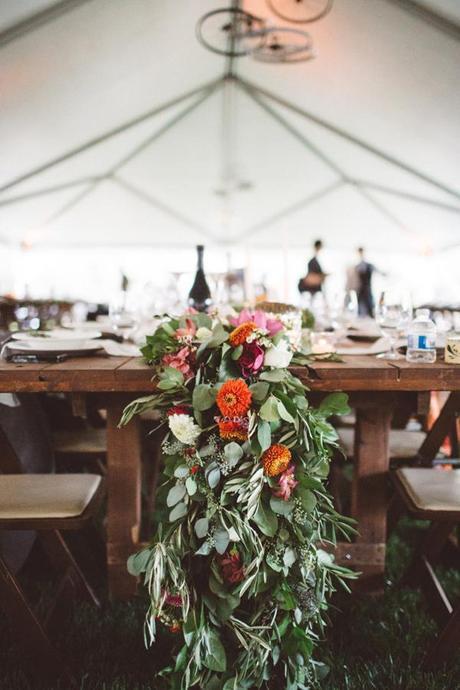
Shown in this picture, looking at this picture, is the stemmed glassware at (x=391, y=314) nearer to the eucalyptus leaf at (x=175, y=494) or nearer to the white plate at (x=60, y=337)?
the eucalyptus leaf at (x=175, y=494)

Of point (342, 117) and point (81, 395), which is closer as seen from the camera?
point (81, 395)

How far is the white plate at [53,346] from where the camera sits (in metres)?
1.56

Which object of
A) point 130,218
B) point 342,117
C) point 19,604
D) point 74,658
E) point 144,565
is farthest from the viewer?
point 130,218

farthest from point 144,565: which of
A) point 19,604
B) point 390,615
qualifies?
point 390,615

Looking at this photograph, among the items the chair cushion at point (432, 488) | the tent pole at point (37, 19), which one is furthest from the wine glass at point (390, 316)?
the tent pole at point (37, 19)

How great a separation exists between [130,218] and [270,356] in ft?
33.0

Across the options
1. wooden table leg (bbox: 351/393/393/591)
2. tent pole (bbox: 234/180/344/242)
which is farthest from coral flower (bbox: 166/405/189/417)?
tent pole (bbox: 234/180/344/242)

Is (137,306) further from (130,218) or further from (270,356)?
(130,218)

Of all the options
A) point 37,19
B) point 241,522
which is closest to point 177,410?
point 241,522

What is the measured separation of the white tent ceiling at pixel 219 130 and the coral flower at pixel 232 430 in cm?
484

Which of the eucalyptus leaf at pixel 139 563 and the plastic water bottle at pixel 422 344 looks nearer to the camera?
the eucalyptus leaf at pixel 139 563

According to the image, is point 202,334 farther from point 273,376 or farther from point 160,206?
point 160,206

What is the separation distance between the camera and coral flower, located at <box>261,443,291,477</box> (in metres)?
1.17

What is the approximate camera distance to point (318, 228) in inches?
431
